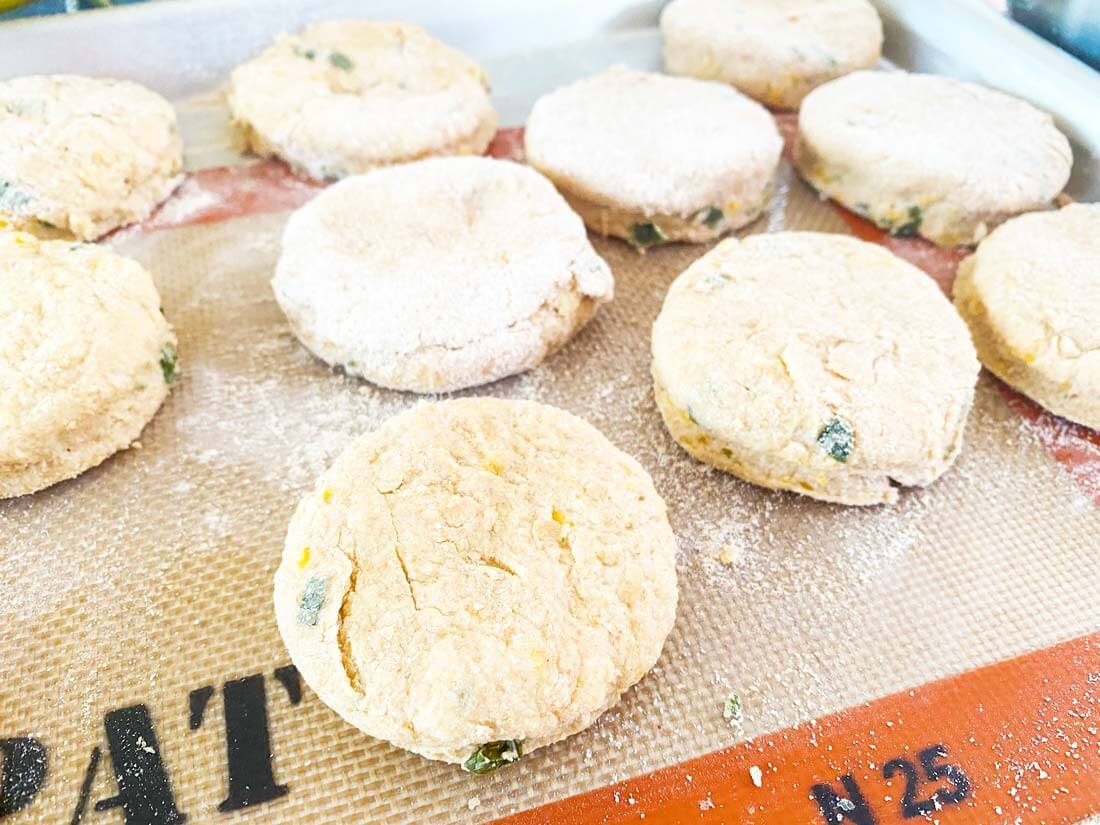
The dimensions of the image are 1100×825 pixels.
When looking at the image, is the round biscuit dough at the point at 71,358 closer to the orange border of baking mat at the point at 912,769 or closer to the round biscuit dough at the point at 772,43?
the orange border of baking mat at the point at 912,769

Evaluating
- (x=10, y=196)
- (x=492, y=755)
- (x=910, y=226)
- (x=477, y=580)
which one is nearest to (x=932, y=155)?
(x=910, y=226)

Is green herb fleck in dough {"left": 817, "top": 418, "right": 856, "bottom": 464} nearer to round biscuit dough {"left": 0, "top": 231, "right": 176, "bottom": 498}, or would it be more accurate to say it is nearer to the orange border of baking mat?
the orange border of baking mat

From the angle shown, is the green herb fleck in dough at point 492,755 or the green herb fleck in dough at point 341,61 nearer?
the green herb fleck in dough at point 492,755

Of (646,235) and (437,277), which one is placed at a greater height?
(437,277)

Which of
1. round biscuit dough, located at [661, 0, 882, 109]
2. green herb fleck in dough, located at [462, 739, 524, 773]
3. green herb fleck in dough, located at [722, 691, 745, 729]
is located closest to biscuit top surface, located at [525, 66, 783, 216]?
round biscuit dough, located at [661, 0, 882, 109]

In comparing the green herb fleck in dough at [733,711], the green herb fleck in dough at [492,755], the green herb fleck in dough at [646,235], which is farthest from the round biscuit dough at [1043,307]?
the green herb fleck in dough at [492,755]

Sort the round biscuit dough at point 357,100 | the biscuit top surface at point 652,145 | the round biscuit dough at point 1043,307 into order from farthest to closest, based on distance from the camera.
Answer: the round biscuit dough at point 357,100 < the biscuit top surface at point 652,145 < the round biscuit dough at point 1043,307

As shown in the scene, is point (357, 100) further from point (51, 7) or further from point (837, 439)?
point (837, 439)
